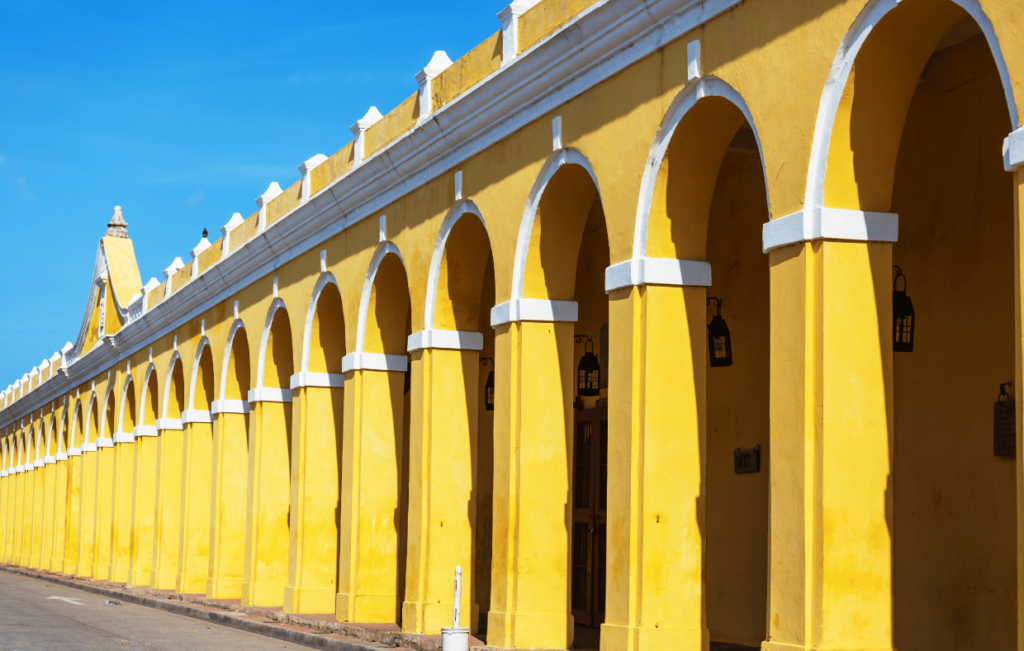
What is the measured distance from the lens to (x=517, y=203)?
12.0 m

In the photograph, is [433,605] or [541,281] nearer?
[541,281]

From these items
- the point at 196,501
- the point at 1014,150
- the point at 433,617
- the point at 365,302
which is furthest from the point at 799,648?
the point at 196,501

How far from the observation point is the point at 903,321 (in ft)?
31.5

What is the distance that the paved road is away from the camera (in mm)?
13159

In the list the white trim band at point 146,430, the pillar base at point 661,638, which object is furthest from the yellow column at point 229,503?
the pillar base at point 661,638

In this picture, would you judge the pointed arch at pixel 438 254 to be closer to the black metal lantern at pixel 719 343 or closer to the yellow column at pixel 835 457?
the black metal lantern at pixel 719 343

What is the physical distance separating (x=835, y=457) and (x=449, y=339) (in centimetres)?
647

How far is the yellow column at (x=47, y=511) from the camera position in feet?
124

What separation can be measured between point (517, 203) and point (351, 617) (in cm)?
569

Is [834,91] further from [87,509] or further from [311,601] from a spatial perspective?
[87,509]

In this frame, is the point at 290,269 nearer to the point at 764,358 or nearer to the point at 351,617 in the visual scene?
the point at 351,617

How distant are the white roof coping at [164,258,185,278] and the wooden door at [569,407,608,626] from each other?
12736 millimetres

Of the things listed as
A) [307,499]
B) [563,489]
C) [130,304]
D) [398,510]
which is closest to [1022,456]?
[563,489]

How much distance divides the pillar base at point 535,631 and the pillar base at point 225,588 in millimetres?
9952
